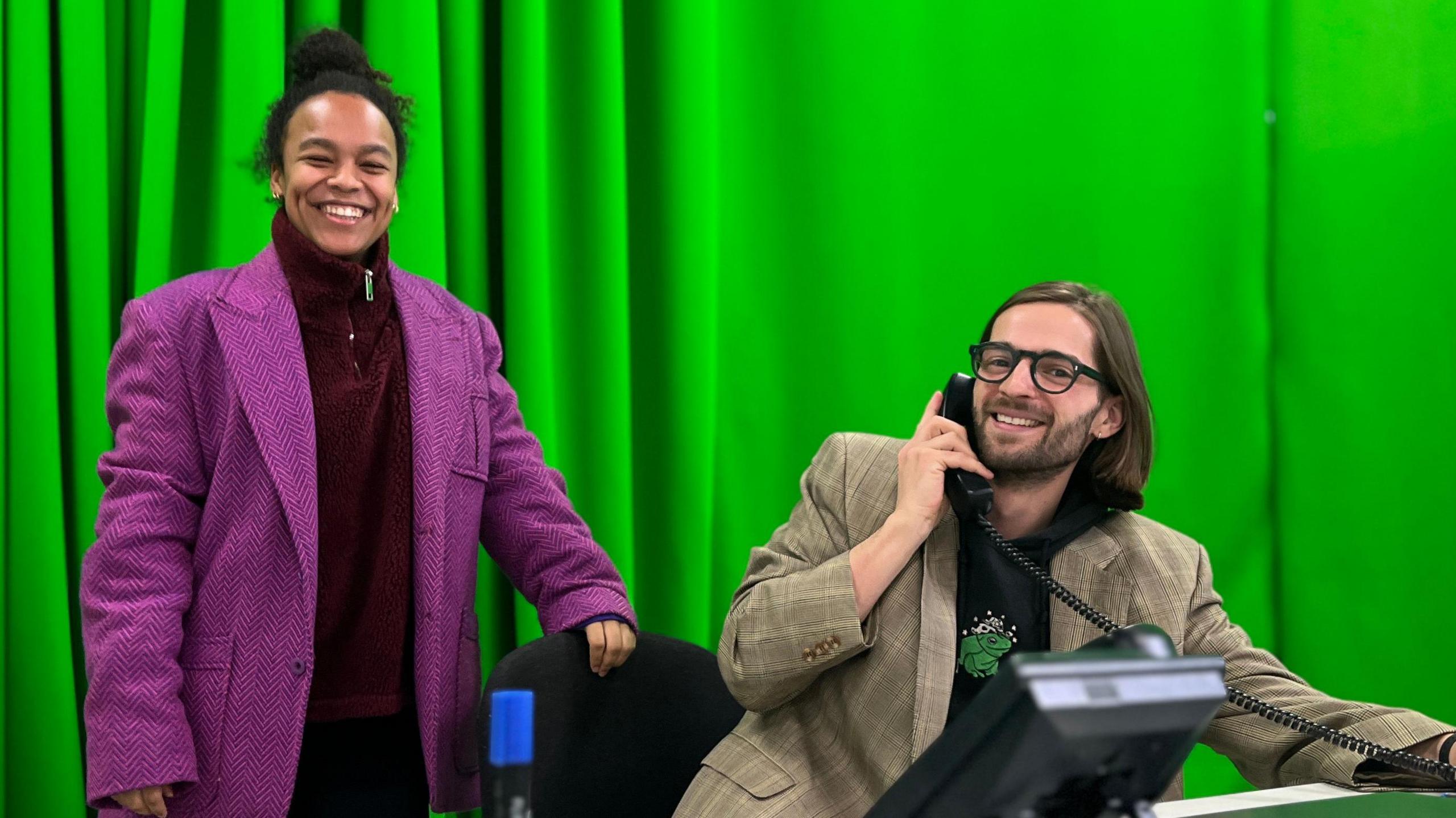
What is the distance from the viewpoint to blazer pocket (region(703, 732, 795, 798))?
1.83 meters

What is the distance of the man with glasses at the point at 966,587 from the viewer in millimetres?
1813

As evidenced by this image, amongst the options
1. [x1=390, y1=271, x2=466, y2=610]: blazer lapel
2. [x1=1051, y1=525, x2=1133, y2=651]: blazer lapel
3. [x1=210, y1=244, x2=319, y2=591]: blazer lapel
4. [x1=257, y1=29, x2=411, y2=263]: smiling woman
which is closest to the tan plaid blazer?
[x1=1051, y1=525, x2=1133, y2=651]: blazer lapel

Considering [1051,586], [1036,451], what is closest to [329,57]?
[1036,451]

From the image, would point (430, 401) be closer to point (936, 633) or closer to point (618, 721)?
point (618, 721)

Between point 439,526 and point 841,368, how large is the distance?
130 cm

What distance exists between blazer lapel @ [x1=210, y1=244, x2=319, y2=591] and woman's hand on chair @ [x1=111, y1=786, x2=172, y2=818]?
13.3 inches

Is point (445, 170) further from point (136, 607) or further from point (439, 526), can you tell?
point (136, 607)

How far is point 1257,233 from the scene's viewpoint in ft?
10.9

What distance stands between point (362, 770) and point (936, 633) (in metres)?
0.92

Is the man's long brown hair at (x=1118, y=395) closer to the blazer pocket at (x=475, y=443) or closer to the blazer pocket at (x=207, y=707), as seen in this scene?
the blazer pocket at (x=475, y=443)

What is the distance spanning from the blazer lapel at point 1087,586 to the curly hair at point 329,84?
4.09 feet

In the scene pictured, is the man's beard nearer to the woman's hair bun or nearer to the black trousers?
the black trousers

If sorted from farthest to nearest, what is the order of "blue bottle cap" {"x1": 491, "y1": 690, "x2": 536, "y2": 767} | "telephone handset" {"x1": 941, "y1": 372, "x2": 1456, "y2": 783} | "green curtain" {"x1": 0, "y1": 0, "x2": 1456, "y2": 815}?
1. "green curtain" {"x1": 0, "y1": 0, "x2": 1456, "y2": 815}
2. "telephone handset" {"x1": 941, "y1": 372, "x2": 1456, "y2": 783}
3. "blue bottle cap" {"x1": 491, "y1": 690, "x2": 536, "y2": 767}

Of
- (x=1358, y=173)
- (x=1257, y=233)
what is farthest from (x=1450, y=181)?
(x=1257, y=233)
